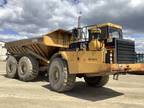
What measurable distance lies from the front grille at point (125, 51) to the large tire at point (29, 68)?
540 centimetres

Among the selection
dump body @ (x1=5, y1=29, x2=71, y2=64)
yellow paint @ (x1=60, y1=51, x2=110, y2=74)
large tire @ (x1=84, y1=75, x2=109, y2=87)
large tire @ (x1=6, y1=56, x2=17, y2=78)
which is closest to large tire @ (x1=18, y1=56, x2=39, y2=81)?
dump body @ (x1=5, y1=29, x2=71, y2=64)

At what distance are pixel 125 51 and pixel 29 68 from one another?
558 centimetres

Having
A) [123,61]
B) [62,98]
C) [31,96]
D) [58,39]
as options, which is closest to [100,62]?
[123,61]

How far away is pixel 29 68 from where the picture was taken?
A: 1368cm

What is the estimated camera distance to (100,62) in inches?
364

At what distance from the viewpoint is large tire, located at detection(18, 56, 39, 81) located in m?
13.7

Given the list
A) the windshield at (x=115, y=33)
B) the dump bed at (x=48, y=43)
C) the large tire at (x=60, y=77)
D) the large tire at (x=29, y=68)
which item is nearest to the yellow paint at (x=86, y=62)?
the large tire at (x=60, y=77)

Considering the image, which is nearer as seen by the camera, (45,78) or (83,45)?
(83,45)

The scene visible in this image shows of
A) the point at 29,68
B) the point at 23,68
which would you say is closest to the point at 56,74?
the point at 29,68

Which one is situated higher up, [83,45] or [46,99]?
[83,45]

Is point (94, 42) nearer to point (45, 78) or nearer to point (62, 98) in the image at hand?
point (62, 98)

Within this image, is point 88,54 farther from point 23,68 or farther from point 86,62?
point 23,68

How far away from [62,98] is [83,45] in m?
2.20

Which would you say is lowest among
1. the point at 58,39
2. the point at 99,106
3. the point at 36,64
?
the point at 99,106
